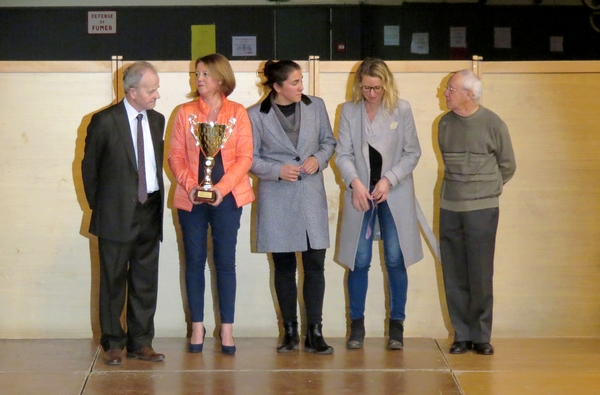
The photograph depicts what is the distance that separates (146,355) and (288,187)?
107 centimetres

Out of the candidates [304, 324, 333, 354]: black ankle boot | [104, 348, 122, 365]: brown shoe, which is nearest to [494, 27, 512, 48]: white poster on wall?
[304, 324, 333, 354]: black ankle boot

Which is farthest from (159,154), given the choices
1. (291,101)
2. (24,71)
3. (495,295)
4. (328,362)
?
(495,295)

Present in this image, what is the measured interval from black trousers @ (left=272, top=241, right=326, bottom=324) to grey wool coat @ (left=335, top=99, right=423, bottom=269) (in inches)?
6.5

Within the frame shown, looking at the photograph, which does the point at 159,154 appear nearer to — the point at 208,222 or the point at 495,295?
the point at 208,222

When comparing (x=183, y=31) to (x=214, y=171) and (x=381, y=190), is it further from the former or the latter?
(x=381, y=190)

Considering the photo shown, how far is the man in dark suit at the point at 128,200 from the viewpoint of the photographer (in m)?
3.80

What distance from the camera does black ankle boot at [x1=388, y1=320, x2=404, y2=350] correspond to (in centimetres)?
414

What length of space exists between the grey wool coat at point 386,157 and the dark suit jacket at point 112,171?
1.04 metres

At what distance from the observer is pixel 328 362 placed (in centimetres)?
391

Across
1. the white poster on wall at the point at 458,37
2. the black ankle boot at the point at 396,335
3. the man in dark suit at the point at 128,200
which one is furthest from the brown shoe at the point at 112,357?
the white poster on wall at the point at 458,37

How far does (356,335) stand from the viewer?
4176 mm

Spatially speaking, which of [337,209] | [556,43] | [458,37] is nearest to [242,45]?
[458,37]

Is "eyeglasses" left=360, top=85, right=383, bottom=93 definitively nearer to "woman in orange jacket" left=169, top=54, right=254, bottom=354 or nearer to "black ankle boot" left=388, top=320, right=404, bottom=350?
"woman in orange jacket" left=169, top=54, right=254, bottom=354

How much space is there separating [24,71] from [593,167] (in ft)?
10.2
